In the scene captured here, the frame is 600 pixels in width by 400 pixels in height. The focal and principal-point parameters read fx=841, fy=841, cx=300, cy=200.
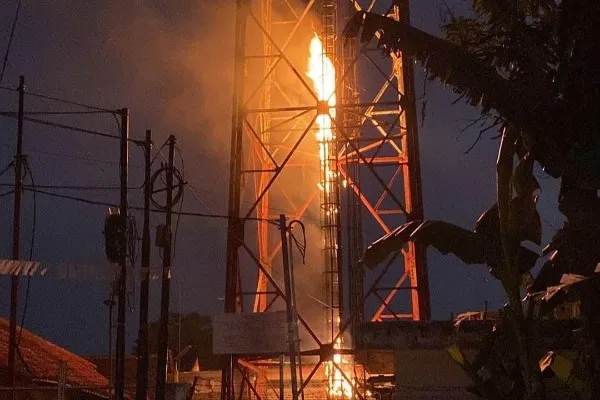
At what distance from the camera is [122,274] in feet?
59.0

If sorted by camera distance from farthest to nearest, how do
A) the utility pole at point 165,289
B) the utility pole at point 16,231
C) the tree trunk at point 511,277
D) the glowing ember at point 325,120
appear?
the utility pole at point 16,231 → the glowing ember at point 325,120 → the utility pole at point 165,289 → the tree trunk at point 511,277

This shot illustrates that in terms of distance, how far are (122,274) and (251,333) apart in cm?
340

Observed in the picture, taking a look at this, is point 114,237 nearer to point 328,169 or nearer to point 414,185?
point 328,169

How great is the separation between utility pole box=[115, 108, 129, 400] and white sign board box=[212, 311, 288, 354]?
2.31 m

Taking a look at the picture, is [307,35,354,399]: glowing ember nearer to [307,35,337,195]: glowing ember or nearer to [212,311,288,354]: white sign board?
[307,35,337,195]: glowing ember

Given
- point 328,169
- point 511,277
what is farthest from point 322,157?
point 511,277

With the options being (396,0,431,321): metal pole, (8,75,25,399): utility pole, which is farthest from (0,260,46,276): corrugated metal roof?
(396,0,431,321): metal pole

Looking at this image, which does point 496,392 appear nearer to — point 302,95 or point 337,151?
point 337,151

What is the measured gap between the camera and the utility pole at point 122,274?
57.8ft

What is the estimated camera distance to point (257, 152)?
20344mm

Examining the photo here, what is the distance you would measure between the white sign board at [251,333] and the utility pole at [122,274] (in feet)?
7.59

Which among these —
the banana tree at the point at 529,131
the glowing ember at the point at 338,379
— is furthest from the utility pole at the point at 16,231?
the banana tree at the point at 529,131

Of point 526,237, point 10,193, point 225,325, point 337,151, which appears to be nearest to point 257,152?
point 337,151

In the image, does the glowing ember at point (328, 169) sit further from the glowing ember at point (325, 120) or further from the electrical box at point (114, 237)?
the electrical box at point (114, 237)
